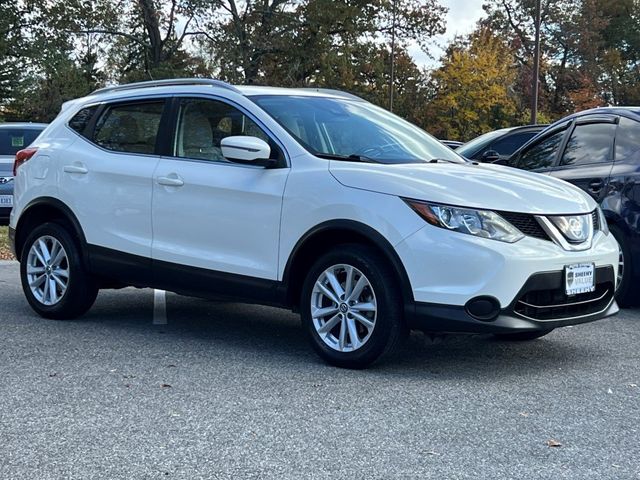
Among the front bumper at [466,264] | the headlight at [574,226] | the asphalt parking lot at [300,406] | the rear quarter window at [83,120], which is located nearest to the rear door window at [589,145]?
the asphalt parking lot at [300,406]

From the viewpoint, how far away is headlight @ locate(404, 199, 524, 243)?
16.1ft

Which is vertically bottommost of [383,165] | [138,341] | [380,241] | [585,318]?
[138,341]

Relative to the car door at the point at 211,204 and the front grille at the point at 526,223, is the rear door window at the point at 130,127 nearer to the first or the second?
the car door at the point at 211,204

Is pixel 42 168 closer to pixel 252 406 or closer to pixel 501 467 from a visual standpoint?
pixel 252 406

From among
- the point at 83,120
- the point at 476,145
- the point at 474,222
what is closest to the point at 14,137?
the point at 476,145

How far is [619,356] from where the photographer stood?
5.85 meters

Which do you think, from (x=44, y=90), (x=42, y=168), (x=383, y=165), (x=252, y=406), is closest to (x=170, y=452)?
(x=252, y=406)

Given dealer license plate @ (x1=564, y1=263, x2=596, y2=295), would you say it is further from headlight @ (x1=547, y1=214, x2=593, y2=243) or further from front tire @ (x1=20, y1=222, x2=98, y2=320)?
front tire @ (x1=20, y1=222, x2=98, y2=320)

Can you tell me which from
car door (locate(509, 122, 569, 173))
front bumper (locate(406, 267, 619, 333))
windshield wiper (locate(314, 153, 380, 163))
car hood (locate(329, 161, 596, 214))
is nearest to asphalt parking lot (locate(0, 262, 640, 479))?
front bumper (locate(406, 267, 619, 333))

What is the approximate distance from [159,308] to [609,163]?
4.08m

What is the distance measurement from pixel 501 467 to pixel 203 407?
1.58 metres

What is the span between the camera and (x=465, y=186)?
5102 millimetres

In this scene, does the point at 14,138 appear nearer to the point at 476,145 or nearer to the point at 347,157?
the point at 476,145

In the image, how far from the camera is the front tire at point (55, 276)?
22.3ft
